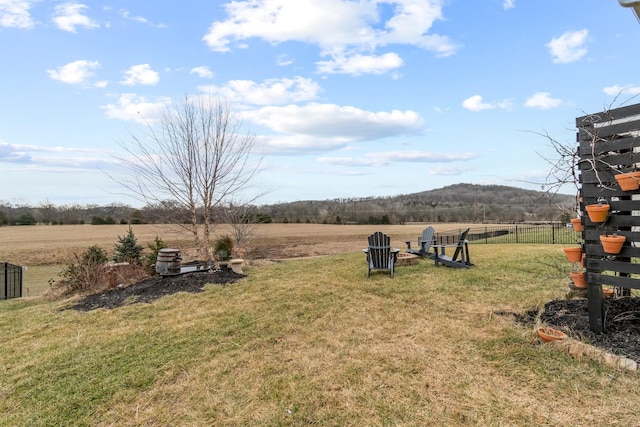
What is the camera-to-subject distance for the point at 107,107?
921 centimetres

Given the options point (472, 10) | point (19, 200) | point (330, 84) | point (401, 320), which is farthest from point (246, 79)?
point (19, 200)

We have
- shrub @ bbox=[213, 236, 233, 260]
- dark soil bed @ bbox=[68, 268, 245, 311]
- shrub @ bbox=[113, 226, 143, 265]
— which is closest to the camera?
dark soil bed @ bbox=[68, 268, 245, 311]

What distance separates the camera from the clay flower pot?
2777 mm

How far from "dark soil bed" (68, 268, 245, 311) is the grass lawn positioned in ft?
1.29

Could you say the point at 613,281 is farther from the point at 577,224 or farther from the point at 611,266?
the point at 577,224

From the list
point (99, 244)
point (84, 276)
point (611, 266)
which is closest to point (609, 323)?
point (611, 266)

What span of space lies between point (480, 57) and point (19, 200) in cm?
4226

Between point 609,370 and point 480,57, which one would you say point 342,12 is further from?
point 609,370

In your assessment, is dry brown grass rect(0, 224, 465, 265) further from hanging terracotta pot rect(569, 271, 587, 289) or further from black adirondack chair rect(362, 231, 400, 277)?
hanging terracotta pot rect(569, 271, 587, 289)

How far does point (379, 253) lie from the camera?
6371 mm

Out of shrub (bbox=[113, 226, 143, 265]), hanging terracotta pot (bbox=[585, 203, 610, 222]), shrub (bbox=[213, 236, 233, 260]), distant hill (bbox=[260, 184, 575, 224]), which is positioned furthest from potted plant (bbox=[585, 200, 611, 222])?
distant hill (bbox=[260, 184, 575, 224])

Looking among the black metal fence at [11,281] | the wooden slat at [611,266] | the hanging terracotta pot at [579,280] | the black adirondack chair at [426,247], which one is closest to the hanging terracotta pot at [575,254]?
the hanging terracotta pot at [579,280]

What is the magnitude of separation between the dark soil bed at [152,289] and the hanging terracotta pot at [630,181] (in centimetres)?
570

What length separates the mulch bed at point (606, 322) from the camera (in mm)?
2654
